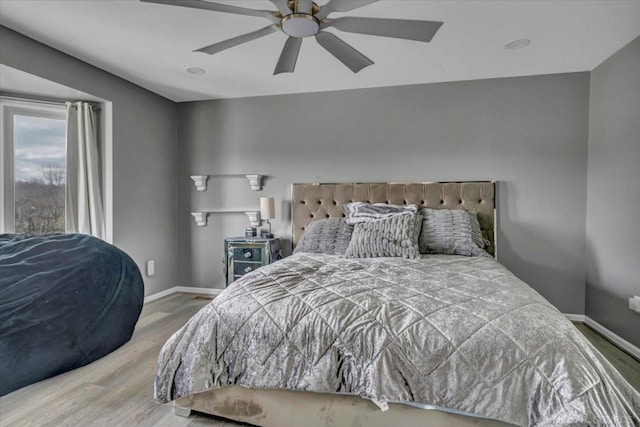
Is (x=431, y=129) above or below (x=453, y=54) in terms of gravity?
below

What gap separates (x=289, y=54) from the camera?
6.75 feet

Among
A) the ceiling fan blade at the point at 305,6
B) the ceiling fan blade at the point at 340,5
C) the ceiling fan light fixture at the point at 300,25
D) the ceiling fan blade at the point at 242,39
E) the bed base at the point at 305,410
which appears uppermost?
the ceiling fan blade at the point at 305,6

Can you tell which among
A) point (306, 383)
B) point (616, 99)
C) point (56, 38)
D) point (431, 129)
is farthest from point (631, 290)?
point (56, 38)

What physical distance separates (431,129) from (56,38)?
11.4 ft

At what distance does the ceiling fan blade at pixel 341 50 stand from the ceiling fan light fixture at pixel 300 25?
0.10 meters

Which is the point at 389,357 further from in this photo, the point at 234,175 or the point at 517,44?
the point at 234,175

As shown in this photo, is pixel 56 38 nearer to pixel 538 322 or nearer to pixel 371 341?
pixel 371 341

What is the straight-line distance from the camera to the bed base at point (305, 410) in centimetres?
131

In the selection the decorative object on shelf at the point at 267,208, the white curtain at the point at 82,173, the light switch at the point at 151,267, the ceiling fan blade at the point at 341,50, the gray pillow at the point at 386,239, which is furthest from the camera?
the light switch at the point at 151,267

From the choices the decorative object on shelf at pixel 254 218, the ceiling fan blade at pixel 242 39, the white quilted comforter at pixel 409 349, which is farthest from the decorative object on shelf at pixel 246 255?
the ceiling fan blade at pixel 242 39

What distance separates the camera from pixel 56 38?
2500 mm

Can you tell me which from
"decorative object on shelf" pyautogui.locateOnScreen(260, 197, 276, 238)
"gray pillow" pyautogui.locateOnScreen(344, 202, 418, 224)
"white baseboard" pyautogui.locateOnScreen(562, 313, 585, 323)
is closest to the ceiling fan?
"gray pillow" pyautogui.locateOnScreen(344, 202, 418, 224)

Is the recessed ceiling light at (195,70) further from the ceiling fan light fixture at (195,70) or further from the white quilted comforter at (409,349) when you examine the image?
the white quilted comforter at (409,349)

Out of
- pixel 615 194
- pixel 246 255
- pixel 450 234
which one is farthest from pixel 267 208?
pixel 615 194
